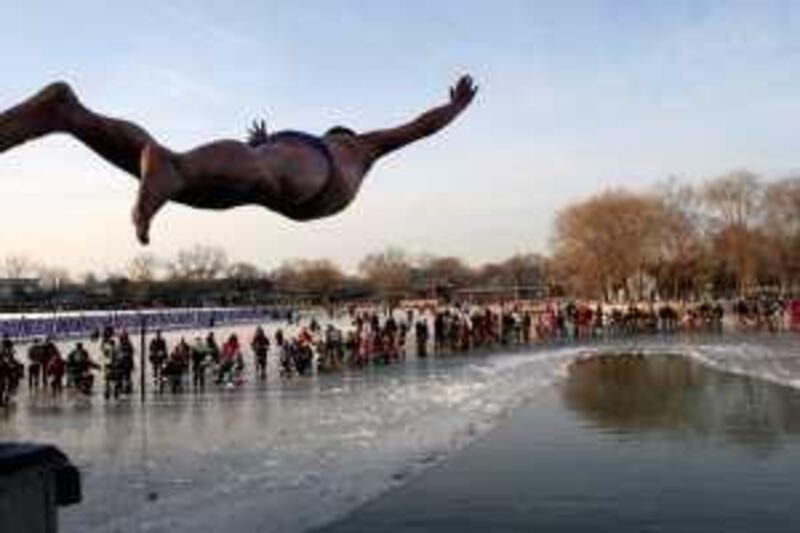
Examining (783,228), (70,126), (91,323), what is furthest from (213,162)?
(783,228)

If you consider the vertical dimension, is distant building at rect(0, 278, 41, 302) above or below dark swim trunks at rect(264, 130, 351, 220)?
above

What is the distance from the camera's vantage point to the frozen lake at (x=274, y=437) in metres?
16.1

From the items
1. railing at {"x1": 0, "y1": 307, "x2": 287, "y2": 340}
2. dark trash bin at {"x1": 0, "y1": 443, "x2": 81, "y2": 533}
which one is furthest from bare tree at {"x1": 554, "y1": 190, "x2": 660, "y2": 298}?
dark trash bin at {"x1": 0, "y1": 443, "x2": 81, "y2": 533}

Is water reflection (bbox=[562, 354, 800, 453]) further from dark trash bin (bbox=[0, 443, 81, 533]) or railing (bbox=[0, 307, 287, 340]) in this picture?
railing (bbox=[0, 307, 287, 340])

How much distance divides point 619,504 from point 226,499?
4545 mm

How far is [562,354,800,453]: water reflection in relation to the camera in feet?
73.9

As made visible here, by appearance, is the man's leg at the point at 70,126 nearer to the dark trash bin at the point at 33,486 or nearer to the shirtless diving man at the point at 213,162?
the shirtless diving man at the point at 213,162

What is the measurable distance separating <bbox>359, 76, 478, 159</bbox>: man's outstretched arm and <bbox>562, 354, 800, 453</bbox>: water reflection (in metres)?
16.1

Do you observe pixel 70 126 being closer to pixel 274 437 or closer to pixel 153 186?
pixel 153 186

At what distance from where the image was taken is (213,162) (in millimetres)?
3857

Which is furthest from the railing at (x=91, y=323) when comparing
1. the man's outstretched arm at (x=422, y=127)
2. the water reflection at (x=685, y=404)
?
the man's outstretched arm at (x=422, y=127)

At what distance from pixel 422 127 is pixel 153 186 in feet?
3.79

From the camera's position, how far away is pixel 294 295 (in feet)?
615

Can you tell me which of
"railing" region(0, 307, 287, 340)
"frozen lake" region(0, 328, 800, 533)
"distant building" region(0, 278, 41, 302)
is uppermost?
"distant building" region(0, 278, 41, 302)
